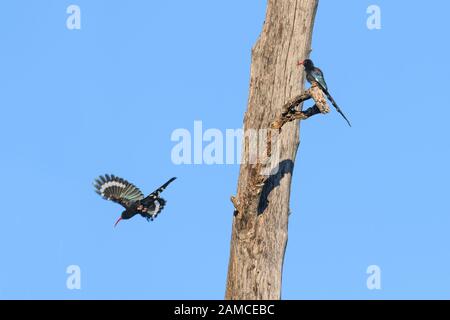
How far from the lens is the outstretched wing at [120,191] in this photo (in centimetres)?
2639

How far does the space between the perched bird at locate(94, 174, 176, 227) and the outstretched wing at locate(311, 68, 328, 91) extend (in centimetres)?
339

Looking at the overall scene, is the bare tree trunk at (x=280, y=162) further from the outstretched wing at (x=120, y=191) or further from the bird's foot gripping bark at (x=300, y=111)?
the outstretched wing at (x=120, y=191)

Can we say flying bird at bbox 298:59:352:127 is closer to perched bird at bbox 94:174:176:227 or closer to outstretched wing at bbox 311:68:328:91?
outstretched wing at bbox 311:68:328:91

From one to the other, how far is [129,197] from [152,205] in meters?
0.39

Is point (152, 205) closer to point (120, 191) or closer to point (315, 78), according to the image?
point (120, 191)

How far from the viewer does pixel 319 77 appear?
24656 millimetres

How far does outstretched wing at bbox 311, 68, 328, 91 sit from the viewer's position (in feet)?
80.6

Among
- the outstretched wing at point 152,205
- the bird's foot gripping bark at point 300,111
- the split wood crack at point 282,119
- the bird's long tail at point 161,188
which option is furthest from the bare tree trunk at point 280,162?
the outstretched wing at point 152,205
